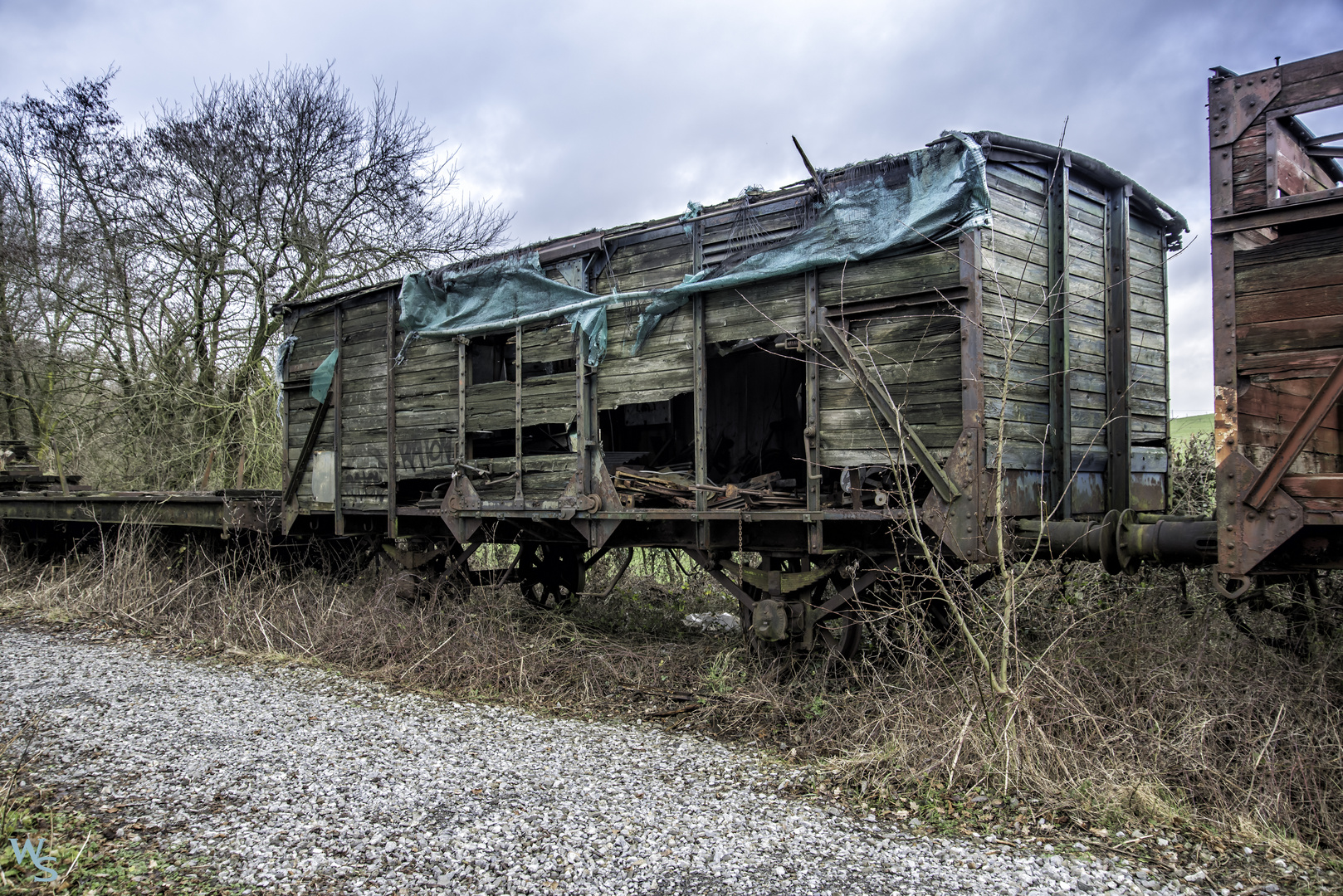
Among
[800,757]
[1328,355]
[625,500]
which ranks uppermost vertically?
[1328,355]

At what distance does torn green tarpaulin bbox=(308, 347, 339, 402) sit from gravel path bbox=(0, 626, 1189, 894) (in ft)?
13.1

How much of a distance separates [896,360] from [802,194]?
1.46m

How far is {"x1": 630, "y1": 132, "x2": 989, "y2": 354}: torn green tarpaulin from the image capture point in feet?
17.7

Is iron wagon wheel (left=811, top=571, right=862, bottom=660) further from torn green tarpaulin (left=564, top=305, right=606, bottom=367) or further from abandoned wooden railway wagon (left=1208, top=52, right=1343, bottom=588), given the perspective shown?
torn green tarpaulin (left=564, top=305, right=606, bottom=367)

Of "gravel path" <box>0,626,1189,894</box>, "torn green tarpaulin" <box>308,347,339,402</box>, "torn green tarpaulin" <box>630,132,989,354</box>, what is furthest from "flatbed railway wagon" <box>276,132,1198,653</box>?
"gravel path" <box>0,626,1189,894</box>

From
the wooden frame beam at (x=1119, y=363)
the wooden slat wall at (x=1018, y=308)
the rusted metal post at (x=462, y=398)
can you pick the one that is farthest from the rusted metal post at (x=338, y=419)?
the wooden frame beam at (x=1119, y=363)

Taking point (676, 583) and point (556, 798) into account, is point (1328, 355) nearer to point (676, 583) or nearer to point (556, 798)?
point (556, 798)

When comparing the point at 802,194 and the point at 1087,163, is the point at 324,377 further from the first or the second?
the point at 1087,163

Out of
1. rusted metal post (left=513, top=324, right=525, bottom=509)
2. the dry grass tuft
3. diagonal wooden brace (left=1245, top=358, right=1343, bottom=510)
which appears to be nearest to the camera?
diagonal wooden brace (left=1245, top=358, right=1343, bottom=510)

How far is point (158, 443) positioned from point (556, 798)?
→ 15333 millimetres

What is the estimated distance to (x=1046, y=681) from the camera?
14.9 ft

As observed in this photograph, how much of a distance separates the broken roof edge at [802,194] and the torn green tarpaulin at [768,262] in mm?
90

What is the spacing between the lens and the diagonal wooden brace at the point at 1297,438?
12.2 ft

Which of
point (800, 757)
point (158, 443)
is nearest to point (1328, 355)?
point (800, 757)
